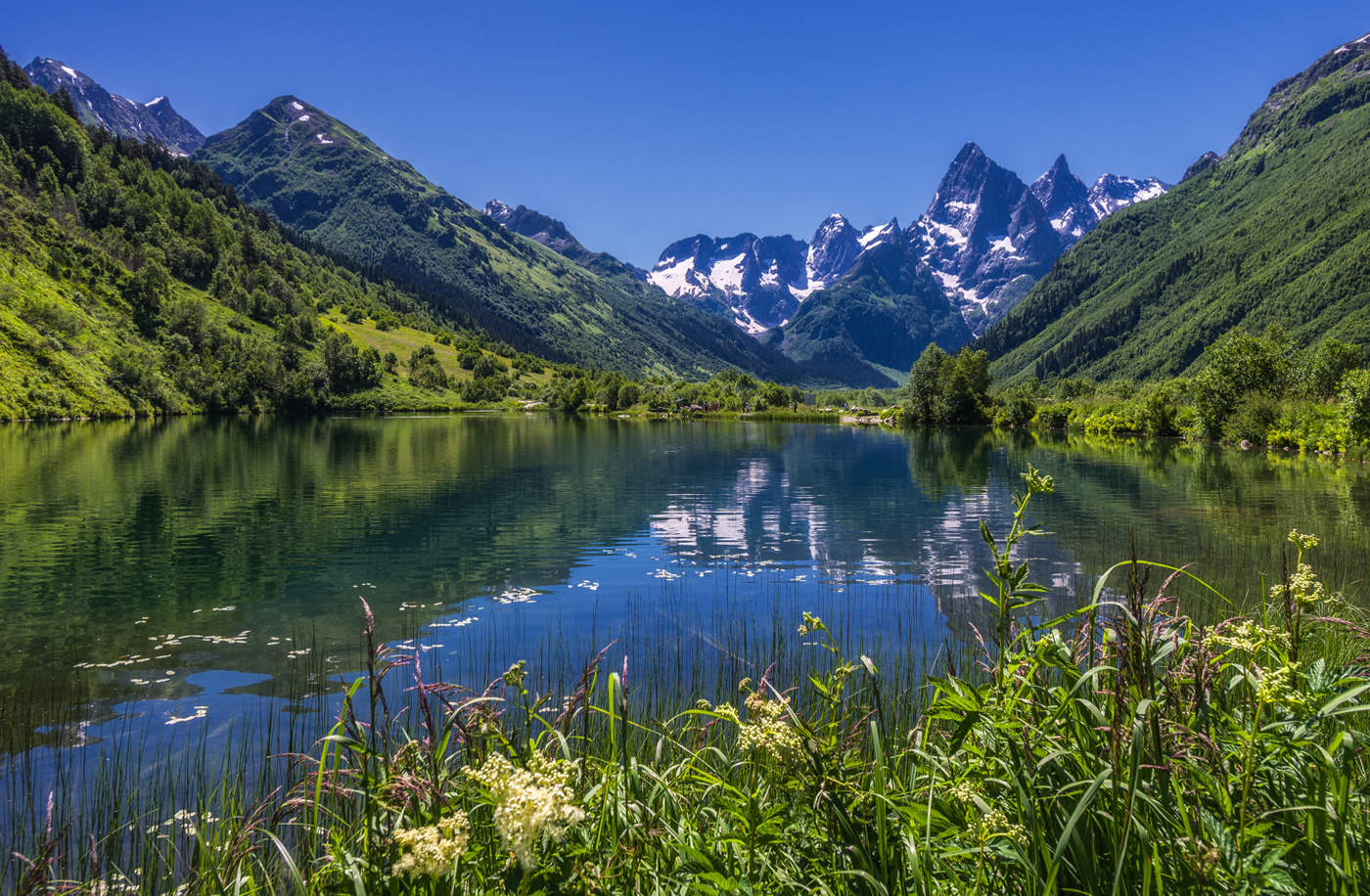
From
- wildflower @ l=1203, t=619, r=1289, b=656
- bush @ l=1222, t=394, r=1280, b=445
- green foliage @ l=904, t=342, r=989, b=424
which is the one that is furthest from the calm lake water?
green foliage @ l=904, t=342, r=989, b=424

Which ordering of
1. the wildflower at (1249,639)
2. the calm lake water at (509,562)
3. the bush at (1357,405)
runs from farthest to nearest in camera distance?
the bush at (1357,405)
the calm lake water at (509,562)
the wildflower at (1249,639)

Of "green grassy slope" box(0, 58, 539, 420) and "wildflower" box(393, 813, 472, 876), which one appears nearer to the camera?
"wildflower" box(393, 813, 472, 876)

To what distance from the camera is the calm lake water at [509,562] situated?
1559 cm

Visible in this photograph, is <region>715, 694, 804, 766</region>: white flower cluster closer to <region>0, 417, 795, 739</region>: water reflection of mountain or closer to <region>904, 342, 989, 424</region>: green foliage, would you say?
<region>0, 417, 795, 739</region>: water reflection of mountain

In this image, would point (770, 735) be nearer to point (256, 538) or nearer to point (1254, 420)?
point (256, 538)

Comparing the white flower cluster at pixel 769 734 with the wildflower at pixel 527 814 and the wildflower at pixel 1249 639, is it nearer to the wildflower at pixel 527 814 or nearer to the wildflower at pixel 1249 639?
the wildflower at pixel 527 814

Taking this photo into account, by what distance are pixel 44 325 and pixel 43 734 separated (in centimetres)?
15559

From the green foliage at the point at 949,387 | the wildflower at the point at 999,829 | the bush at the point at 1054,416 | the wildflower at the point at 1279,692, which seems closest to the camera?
the wildflower at the point at 1279,692

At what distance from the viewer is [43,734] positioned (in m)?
12.6

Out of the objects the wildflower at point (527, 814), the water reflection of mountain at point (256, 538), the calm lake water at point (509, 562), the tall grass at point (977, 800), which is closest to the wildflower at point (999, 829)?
the tall grass at point (977, 800)

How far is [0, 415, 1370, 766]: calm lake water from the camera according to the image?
1559 cm

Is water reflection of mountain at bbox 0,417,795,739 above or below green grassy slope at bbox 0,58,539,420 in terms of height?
below

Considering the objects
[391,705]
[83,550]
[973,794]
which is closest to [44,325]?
[83,550]

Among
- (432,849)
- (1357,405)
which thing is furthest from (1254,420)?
(432,849)
